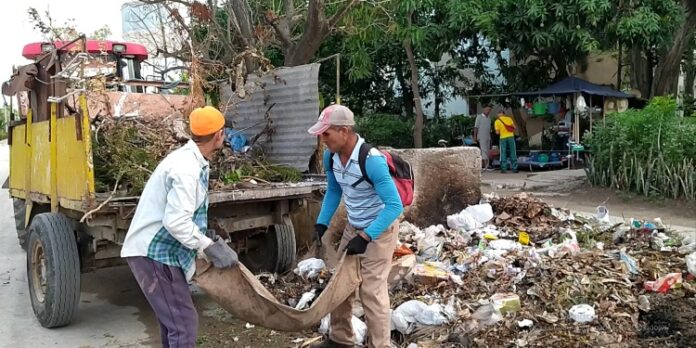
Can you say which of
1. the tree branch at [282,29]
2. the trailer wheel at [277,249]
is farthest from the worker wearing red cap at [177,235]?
the tree branch at [282,29]

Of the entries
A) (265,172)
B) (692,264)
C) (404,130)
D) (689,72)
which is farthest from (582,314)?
(689,72)

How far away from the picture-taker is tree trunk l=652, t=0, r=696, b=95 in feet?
45.9

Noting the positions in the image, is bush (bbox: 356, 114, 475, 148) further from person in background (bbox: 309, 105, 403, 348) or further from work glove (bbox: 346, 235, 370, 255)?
work glove (bbox: 346, 235, 370, 255)

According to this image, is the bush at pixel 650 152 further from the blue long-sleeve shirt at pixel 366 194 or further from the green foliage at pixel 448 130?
the green foliage at pixel 448 130

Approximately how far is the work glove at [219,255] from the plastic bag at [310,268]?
2.36 m

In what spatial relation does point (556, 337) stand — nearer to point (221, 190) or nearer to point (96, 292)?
point (221, 190)

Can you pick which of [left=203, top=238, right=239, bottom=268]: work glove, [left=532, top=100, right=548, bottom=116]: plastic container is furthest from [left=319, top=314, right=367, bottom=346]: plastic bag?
[left=532, top=100, right=548, bottom=116]: plastic container

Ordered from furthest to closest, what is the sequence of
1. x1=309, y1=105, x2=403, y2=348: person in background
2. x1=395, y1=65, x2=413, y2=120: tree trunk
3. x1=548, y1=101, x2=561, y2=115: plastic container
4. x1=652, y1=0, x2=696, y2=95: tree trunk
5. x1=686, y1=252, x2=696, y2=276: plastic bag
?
x1=395, y1=65, x2=413, y2=120: tree trunk < x1=548, y1=101, x2=561, y2=115: plastic container < x1=652, y1=0, x2=696, y2=95: tree trunk < x1=686, y1=252, x2=696, y2=276: plastic bag < x1=309, y1=105, x2=403, y2=348: person in background

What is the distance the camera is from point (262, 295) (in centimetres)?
363

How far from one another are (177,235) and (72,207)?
2.18m

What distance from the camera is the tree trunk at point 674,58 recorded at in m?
14.0

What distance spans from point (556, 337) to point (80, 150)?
11.6 feet

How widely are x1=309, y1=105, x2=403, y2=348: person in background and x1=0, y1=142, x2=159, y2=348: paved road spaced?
5.76ft

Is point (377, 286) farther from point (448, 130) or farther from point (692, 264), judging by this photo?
point (448, 130)
